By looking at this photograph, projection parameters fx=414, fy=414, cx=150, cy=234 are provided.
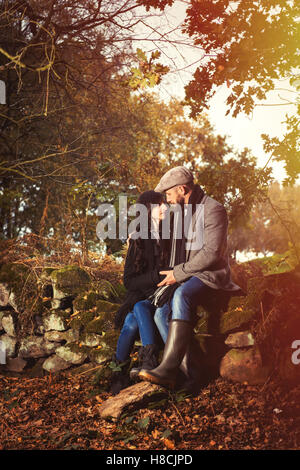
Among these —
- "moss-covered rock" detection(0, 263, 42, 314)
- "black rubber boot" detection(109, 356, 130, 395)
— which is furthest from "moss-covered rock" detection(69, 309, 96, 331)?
"black rubber boot" detection(109, 356, 130, 395)

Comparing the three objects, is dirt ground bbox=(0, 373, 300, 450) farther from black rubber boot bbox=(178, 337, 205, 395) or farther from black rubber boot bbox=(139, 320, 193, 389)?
black rubber boot bbox=(139, 320, 193, 389)

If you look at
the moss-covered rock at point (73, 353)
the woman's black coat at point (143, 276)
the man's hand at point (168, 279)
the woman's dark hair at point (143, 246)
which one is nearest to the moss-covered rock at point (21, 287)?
A: the moss-covered rock at point (73, 353)

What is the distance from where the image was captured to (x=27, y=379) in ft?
18.5

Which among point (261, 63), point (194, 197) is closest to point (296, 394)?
point (194, 197)

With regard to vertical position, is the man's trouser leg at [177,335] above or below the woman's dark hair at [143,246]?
below

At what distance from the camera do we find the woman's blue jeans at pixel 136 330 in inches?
155

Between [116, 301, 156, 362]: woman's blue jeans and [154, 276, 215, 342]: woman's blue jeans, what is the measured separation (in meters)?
0.15

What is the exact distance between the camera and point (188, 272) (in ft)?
12.3

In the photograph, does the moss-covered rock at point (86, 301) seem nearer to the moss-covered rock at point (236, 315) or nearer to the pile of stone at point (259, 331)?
the pile of stone at point (259, 331)

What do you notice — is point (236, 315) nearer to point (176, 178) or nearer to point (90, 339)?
point (176, 178)

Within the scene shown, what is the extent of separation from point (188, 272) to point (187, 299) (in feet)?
0.81

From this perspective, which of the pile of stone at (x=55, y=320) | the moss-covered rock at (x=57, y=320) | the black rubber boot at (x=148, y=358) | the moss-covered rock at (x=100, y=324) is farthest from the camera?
the moss-covered rock at (x=57, y=320)

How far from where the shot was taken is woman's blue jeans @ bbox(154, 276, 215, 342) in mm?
3621

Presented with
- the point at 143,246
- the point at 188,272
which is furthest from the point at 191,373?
the point at 143,246
